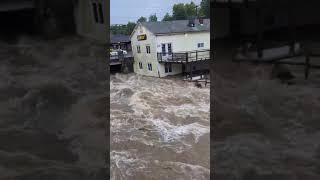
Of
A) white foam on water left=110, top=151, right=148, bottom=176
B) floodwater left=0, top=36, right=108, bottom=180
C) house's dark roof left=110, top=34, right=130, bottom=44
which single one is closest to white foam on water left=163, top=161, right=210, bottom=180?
white foam on water left=110, top=151, right=148, bottom=176

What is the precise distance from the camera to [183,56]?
998 centimetres

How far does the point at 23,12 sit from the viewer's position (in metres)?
1.85

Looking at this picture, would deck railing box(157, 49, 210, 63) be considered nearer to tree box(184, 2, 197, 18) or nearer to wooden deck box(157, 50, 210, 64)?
wooden deck box(157, 50, 210, 64)

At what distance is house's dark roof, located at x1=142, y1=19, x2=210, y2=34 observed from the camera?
9.95 meters

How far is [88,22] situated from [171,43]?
26.8 ft

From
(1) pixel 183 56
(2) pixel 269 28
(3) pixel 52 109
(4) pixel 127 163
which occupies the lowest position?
(4) pixel 127 163

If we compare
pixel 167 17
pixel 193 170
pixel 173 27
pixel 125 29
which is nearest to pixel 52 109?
pixel 193 170

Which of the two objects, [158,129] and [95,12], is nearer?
[95,12]

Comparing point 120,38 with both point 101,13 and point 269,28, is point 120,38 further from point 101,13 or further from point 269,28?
point 269,28

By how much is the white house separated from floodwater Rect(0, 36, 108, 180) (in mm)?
7945

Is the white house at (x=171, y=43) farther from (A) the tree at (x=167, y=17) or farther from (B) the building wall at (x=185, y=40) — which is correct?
(A) the tree at (x=167, y=17)

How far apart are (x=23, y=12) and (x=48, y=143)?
0.61 m

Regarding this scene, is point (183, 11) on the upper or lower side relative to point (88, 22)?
upper

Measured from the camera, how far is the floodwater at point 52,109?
1.88 metres
